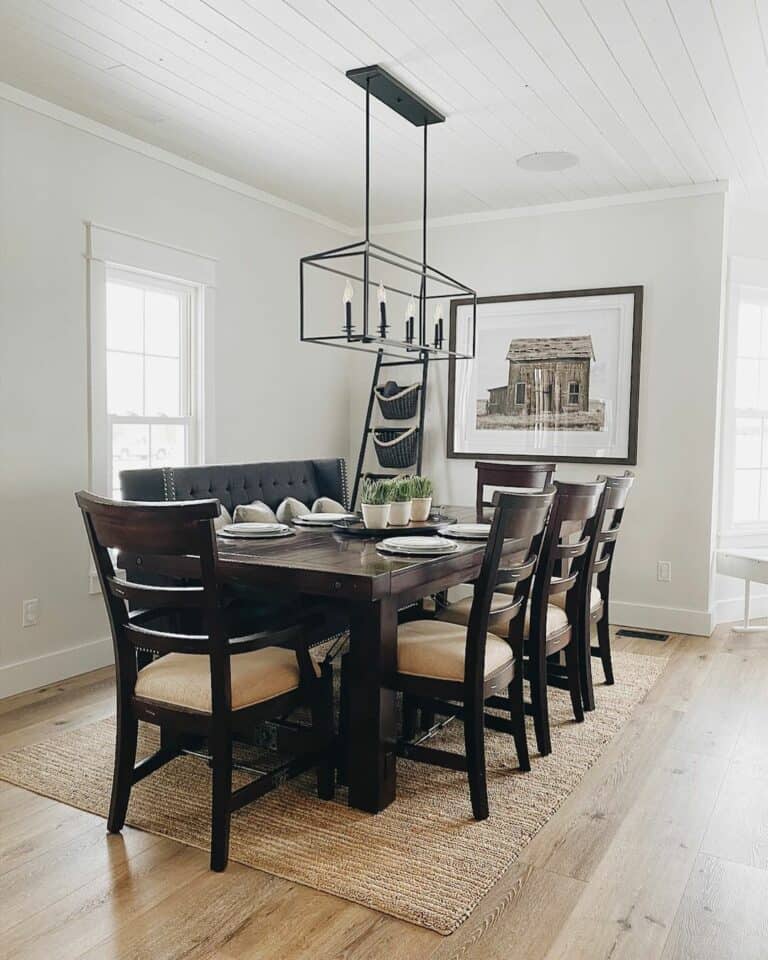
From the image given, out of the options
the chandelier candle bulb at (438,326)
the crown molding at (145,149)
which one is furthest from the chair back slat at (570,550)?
the crown molding at (145,149)

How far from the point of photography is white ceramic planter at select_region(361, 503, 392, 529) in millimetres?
3098

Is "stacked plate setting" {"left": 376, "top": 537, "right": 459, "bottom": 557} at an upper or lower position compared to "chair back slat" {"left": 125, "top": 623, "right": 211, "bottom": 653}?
upper

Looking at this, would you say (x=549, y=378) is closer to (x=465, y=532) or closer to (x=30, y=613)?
(x=465, y=532)

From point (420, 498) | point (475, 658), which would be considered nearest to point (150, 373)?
point (420, 498)

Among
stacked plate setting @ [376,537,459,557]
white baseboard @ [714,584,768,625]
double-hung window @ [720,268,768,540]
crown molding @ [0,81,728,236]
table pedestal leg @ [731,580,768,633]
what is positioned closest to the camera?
stacked plate setting @ [376,537,459,557]

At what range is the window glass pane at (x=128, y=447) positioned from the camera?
161 inches

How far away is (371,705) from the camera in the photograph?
96.5 inches

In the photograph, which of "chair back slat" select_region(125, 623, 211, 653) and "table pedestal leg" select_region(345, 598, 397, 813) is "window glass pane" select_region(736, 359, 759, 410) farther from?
"chair back slat" select_region(125, 623, 211, 653)

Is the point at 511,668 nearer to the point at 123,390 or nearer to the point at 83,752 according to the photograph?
the point at 83,752

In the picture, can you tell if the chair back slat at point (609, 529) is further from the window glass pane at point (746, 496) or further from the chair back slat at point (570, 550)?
the window glass pane at point (746, 496)

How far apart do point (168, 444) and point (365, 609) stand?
2.35 meters

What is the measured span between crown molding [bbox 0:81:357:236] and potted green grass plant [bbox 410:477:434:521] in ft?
7.20

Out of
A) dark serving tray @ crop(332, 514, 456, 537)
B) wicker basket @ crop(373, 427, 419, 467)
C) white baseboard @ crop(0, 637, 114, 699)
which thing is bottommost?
white baseboard @ crop(0, 637, 114, 699)

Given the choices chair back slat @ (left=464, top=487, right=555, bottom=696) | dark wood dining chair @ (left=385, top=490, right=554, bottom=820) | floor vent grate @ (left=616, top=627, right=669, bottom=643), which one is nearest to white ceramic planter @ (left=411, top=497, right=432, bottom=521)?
dark wood dining chair @ (left=385, top=490, right=554, bottom=820)
